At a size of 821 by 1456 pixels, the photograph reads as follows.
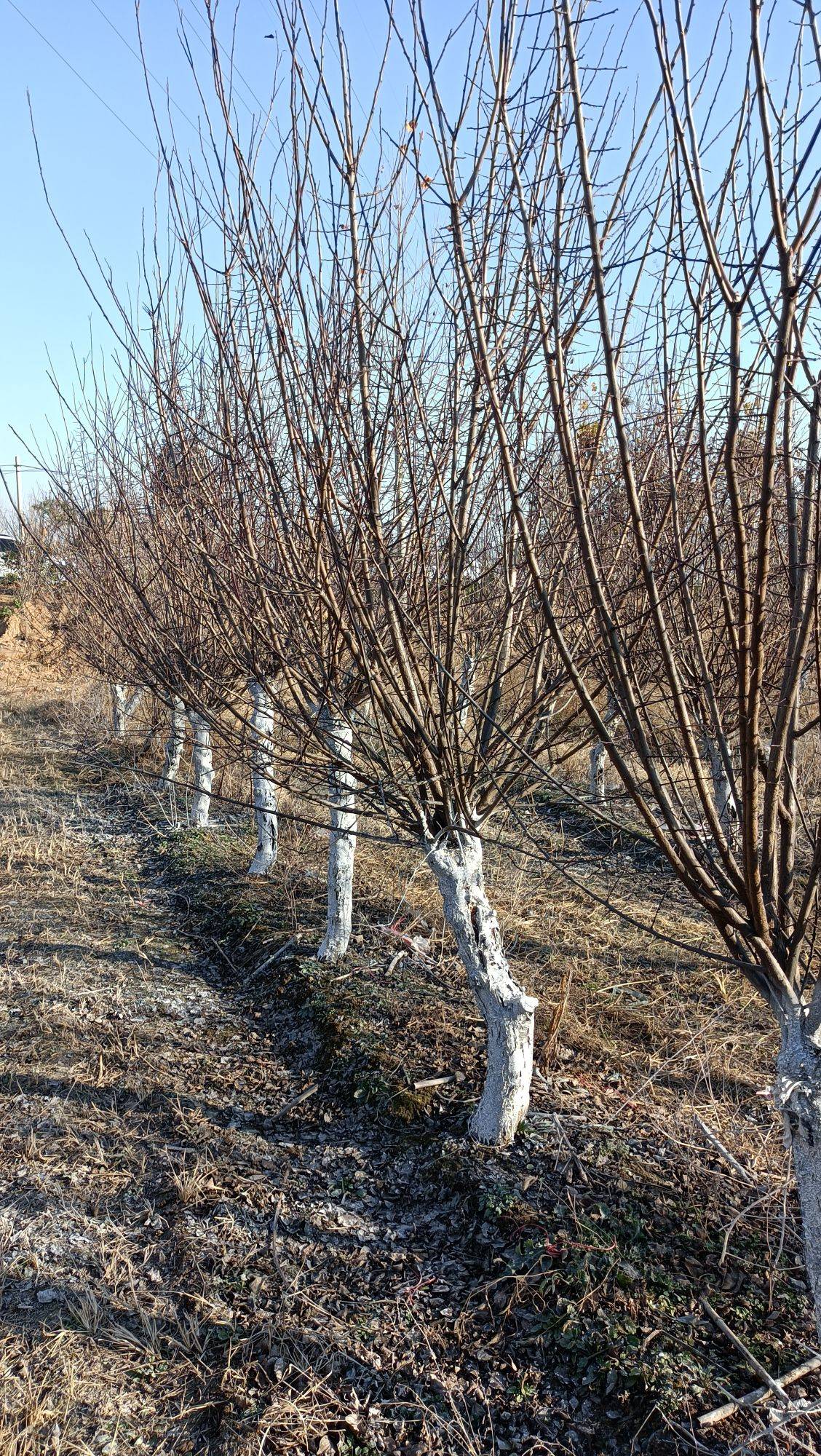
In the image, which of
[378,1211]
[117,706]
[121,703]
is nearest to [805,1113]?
[378,1211]

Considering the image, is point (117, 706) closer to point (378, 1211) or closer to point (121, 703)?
point (121, 703)

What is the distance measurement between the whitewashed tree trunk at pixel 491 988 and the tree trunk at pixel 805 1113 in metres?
1.36

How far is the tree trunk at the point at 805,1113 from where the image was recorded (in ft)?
5.30

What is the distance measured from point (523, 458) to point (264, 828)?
4.32 metres

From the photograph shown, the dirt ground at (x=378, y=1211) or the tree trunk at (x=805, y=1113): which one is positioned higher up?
the tree trunk at (x=805, y=1113)

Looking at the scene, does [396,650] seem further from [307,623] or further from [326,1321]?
[326,1321]

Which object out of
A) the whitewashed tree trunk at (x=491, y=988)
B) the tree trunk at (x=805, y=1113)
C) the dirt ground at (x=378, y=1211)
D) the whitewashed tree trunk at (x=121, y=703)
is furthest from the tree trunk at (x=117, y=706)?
→ the tree trunk at (x=805, y=1113)

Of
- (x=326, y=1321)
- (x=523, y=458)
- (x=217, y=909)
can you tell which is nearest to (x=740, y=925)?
(x=523, y=458)

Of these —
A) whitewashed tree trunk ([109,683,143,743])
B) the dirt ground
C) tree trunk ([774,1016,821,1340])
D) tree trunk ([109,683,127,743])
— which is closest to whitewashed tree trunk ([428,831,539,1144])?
the dirt ground

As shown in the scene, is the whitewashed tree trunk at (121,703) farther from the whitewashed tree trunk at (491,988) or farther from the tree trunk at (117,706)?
the whitewashed tree trunk at (491,988)

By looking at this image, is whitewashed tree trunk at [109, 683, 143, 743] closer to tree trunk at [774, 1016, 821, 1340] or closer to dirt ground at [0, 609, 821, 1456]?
dirt ground at [0, 609, 821, 1456]

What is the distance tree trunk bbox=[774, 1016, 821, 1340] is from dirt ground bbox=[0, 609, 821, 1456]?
757mm

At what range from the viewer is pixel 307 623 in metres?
2.77

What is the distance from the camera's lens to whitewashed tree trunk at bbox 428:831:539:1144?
298cm
